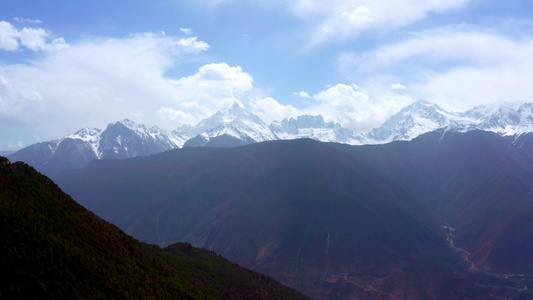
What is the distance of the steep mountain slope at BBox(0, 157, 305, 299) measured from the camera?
4956cm

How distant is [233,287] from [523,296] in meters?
154

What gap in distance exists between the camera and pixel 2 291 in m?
45.7

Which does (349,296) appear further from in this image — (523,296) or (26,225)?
(26,225)

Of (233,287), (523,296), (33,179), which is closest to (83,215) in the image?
(33,179)

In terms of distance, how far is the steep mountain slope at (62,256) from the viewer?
49.6 meters

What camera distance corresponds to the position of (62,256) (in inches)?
2173

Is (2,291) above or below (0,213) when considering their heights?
below

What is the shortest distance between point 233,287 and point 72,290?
5256 cm

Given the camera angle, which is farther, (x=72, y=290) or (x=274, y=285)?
(x=274, y=285)

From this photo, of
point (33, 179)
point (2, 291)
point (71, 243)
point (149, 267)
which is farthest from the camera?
point (149, 267)

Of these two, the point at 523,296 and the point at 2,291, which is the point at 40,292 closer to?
the point at 2,291

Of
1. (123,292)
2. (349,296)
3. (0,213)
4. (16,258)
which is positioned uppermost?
(0,213)

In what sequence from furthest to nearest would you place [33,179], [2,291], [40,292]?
[33,179] < [40,292] < [2,291]

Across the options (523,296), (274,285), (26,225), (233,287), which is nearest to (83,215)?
(26,225)
